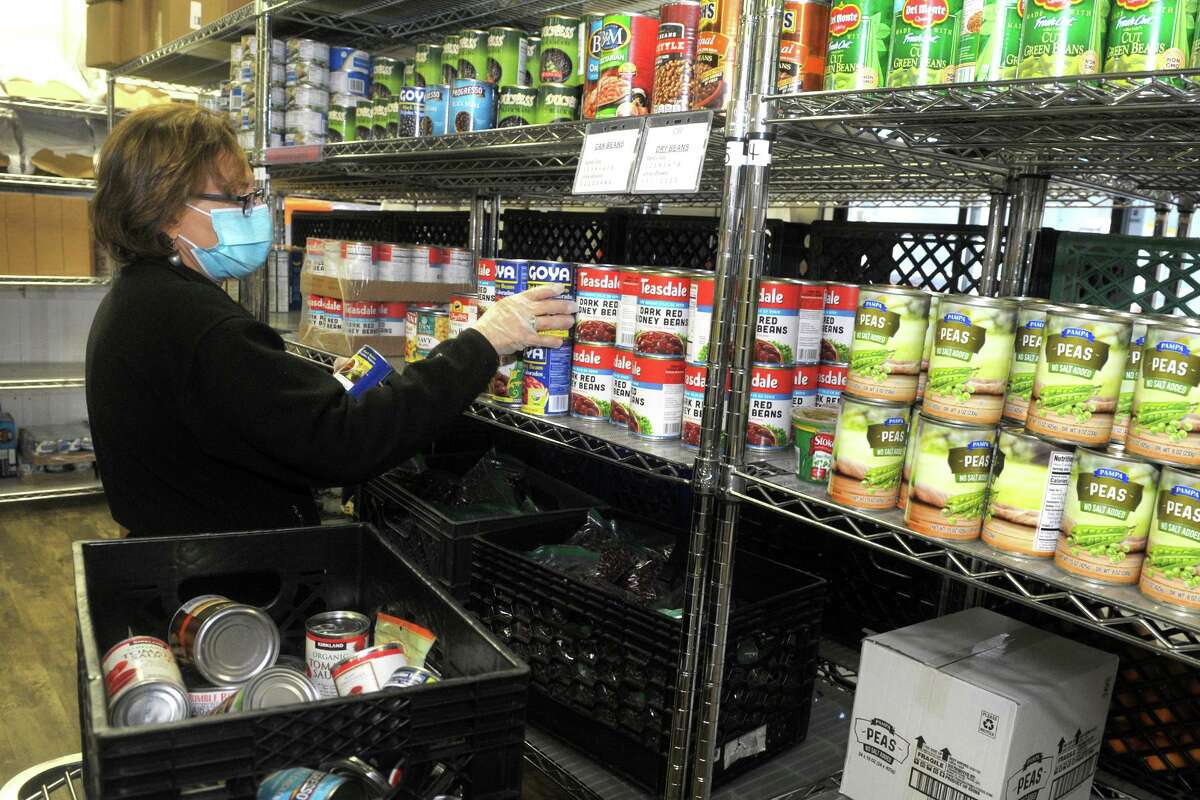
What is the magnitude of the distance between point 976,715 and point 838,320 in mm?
628

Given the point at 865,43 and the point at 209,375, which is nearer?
the point at 865,43

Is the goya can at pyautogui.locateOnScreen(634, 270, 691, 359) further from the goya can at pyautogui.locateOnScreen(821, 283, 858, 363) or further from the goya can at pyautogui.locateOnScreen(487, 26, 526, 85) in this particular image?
the goya can at pyautogui.locateOnScreen(487, 26, 526, 85)

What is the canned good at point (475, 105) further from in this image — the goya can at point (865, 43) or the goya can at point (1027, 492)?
the goya can at point (1027, 492)

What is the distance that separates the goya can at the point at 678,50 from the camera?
4.89 feet

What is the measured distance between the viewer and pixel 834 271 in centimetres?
211

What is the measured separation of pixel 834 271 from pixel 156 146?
55.8 inches

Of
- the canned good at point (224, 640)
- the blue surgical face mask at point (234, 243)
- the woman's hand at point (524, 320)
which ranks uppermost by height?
the blue surgical face mask at point (234, 243)

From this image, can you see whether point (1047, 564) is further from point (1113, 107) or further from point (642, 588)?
point (642, 588)

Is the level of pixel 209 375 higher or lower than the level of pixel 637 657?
higher

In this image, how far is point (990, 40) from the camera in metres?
1.12

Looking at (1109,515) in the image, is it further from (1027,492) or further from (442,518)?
(442,518)

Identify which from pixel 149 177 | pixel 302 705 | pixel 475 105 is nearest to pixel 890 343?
pixel 302 705

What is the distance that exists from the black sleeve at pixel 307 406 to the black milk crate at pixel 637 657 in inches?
16.1

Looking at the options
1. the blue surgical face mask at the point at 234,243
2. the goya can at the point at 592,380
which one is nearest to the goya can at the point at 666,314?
the goya can at the point at 592,380
